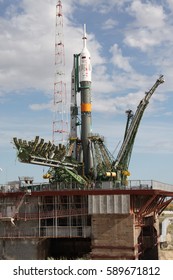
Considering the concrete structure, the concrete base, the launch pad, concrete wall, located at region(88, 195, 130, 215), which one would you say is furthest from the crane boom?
the concrete base

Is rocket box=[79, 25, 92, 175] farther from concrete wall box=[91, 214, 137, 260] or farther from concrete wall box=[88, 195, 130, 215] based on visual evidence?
concrete wall box=[91, 214, 137, 260]

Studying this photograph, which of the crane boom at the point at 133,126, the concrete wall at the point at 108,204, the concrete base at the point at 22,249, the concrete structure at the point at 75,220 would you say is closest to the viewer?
the concrete structure at the point at 75,220

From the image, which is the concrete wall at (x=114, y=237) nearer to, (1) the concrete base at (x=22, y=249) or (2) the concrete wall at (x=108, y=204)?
(2) the concrete wall at (x=108, y=204)

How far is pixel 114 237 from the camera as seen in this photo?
4819cm

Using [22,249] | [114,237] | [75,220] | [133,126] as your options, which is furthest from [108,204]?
[133,126]

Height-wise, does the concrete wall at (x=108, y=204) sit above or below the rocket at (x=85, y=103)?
below

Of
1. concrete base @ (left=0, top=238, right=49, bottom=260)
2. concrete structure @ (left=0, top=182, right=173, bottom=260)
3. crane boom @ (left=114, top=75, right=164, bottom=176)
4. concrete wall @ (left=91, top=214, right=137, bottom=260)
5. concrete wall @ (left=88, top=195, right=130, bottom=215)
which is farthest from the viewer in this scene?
crane boom @ (left=114, top=75, right=164, bottom=176)

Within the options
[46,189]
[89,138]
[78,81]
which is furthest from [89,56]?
[46,189]

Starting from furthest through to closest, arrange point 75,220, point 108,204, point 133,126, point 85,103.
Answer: point 133,126
point 85,103
point 75,220
point 108,204

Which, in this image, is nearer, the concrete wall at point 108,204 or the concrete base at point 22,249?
the concrete wall at point 108,204

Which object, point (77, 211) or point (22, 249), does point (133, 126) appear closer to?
point (77, 211)

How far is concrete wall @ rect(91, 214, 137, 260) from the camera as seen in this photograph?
47.8 meters

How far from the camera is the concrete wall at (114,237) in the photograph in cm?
4781

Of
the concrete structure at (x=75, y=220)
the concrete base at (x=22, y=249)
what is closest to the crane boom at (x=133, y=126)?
the concrete structure at (x=75, y=220)
